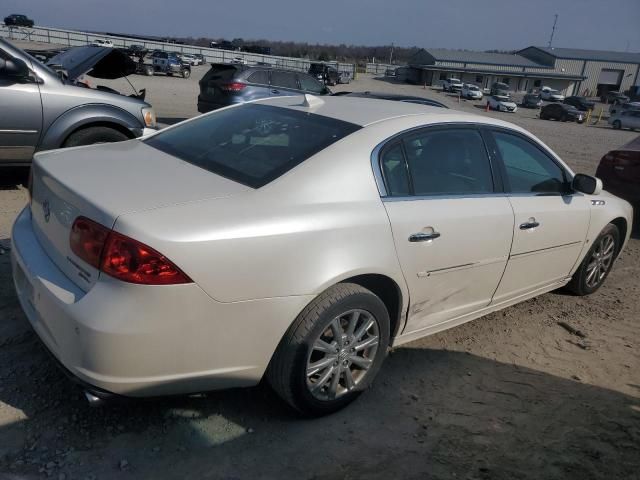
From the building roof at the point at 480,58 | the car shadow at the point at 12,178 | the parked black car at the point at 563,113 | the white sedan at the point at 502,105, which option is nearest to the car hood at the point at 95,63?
the car shadow at the point at 12,178

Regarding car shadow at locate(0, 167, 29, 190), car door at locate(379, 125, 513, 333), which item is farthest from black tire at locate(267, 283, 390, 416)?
car shadow at locate(0, 167, 29, 190)

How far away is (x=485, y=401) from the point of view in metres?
3.20

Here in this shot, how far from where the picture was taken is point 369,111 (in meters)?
3.34

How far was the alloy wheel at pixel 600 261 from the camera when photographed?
467cm

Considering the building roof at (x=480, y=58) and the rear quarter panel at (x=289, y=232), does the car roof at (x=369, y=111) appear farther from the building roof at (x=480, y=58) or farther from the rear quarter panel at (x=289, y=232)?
the building roof at (x=480, y=58)

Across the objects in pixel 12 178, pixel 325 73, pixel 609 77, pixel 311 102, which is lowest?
pixel 325 73

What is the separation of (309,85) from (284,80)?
39.2 inches

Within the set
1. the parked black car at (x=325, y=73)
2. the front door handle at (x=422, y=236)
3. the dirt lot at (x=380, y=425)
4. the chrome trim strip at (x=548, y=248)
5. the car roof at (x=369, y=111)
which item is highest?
the car roof at (x=369, y=111)

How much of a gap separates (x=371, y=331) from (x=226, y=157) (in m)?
1.23

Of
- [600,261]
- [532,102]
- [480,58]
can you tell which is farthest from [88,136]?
[480,58]

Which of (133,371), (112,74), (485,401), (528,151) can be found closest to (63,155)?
(133,371)

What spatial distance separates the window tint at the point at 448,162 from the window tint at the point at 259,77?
11.0 meters

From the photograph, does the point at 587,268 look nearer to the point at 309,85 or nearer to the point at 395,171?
the point at 395,171

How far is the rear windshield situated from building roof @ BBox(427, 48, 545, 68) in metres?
81.5
